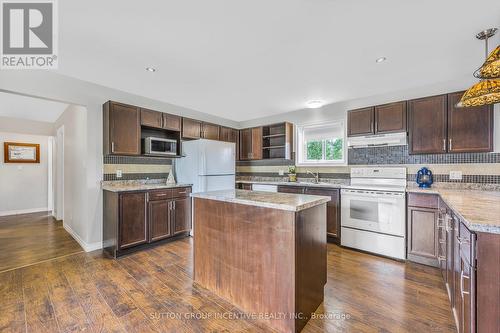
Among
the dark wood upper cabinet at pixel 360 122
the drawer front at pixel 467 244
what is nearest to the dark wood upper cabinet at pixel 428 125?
the dark wood upper cabinet at pixel 360 122

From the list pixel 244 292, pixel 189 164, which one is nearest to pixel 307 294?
pixel 244 292

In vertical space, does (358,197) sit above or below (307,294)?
above

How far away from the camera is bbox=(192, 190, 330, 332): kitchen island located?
157cm

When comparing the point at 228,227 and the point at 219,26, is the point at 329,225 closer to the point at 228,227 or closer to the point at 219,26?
the point at 228,227

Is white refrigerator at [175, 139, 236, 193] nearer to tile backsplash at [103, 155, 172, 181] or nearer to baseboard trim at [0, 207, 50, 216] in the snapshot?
tile backsplash at [103, 155, 172, 181]

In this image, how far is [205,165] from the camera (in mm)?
3920

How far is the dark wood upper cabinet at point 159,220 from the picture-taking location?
3.28 m

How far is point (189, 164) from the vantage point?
401 cm

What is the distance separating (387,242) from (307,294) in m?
1.90

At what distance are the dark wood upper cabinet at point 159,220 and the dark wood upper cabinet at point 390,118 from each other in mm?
3564

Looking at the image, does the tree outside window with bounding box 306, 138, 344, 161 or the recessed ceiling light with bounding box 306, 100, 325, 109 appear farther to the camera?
the tree outside window with bounding box 306, 138, 344, 161

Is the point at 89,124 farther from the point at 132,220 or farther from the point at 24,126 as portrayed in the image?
the point at 24,126

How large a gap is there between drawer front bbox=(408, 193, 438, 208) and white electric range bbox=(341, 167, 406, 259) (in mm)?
83

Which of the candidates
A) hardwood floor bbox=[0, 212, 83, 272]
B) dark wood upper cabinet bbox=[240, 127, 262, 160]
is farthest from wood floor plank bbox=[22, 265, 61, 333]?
dark wood upper cabinet bbox=[240, 127, 262, 160]
